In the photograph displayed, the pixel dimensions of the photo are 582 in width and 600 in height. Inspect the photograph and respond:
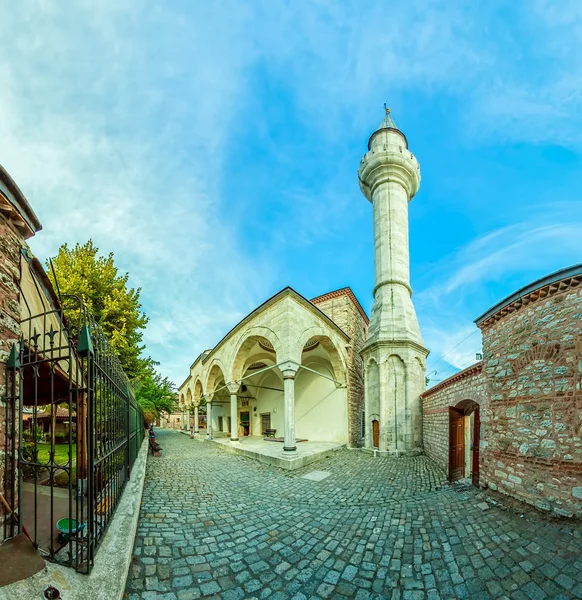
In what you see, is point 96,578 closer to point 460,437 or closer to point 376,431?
point 460,437

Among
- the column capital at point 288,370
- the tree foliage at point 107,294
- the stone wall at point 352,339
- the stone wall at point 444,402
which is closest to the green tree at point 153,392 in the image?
the tree foliage at point 107,294

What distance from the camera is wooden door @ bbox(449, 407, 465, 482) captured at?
23.3ft

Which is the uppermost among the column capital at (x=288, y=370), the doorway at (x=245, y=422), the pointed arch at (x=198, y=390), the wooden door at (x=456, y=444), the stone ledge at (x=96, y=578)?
the column capital at (x=288, y=370)

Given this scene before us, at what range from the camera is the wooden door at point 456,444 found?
710cm

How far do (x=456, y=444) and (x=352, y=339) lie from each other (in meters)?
9.02

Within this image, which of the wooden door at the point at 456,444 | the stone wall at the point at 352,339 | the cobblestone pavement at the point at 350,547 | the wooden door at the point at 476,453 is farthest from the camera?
the stone wall at the point at 352,339

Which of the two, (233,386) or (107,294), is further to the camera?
(233,386)

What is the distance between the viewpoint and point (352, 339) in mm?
16266

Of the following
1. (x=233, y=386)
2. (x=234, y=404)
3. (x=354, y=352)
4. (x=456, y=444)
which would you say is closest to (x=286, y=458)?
(x=456, y=444)

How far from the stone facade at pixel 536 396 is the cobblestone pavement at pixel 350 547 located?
0.40 meters

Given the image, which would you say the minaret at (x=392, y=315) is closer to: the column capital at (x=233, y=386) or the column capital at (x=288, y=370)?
the column capital at (x=288, y=370)

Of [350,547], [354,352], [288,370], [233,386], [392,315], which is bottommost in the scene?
[350,547]

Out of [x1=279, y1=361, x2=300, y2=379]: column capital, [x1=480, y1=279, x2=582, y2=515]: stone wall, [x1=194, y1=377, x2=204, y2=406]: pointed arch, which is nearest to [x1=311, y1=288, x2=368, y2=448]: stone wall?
[x1=279, y1=361, x2=300, y2=379]: column capital

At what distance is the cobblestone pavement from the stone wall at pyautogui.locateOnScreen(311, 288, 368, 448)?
855 centimetres
